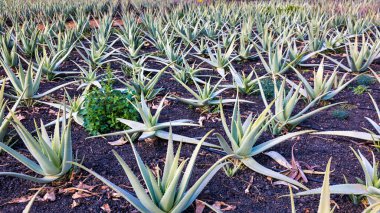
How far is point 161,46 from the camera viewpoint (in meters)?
5.04

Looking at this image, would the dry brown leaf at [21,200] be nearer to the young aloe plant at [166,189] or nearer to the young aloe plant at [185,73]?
the young aloe plant at [166,189]

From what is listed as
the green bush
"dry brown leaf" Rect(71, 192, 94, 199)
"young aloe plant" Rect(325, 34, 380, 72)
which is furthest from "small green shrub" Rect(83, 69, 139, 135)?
"young aloe plant" Rect(325, 34, 380, 72)

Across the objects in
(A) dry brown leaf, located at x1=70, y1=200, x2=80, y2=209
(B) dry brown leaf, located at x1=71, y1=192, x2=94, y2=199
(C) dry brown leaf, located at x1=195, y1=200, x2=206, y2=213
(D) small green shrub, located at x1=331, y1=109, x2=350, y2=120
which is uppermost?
(C) dry brown leaf, located at x1=195, y1=200, x2=206, y2=213

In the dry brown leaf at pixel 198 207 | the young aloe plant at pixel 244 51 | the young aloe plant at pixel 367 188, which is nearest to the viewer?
the young aloe plant at pixel 367 188

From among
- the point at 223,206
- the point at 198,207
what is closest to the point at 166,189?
the point at 198,207

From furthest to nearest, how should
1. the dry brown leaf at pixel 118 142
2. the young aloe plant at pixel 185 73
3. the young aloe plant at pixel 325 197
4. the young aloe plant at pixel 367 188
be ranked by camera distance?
the young aloe plant at pixel 185 73
the dry brown leaf at pixel 118 142
the young aloe plant at pixel 367 188
the young aloe plant at pixel 325 197

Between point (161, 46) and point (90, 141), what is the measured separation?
2522 millimetres

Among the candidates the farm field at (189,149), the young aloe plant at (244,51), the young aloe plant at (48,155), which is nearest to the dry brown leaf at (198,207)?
the farm field at (189,149)

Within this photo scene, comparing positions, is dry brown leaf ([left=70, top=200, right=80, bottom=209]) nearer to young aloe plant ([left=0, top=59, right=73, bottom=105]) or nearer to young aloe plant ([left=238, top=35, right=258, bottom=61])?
young aloe plant ([left=0, top=59, right=73, bottom=105])

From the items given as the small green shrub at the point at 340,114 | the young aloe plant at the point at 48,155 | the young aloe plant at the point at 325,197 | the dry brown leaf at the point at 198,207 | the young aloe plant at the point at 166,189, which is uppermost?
the young aloe plant at the point at 325,197

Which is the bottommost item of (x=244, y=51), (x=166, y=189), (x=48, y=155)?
(x=244, y=51)

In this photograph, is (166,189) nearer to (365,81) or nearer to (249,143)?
(249,143)

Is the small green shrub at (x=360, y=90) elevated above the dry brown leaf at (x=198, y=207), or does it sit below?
below

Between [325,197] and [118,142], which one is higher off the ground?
[325,197]
